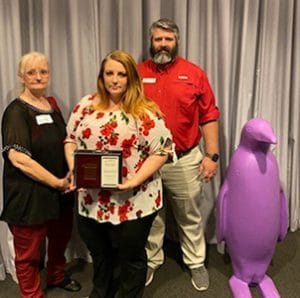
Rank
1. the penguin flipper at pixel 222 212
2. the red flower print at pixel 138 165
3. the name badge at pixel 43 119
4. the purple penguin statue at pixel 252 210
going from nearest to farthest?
the red flower print at pixel 138 165
the name badge at pixel 43 119
the purple penguin statue at pixel 252 210
the penguin flipper at pixel 222 212

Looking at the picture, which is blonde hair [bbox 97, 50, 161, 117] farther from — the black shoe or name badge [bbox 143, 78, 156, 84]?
the black shoe

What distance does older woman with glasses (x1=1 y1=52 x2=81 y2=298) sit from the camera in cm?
185

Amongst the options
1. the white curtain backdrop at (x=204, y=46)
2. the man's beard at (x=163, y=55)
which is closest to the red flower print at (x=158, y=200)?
the man's beard at (x=163, y=55)

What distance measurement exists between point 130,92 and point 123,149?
0.23 m

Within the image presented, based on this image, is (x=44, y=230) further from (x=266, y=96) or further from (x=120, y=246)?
(x=266, y=96)

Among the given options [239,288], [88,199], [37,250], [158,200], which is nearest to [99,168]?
[88,199]

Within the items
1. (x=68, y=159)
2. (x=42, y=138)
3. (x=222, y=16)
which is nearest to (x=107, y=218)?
(x=68, y=159)

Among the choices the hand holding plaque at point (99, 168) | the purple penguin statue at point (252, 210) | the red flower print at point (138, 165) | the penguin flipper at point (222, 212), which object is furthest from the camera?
the penguin flipper at point (222, 212)

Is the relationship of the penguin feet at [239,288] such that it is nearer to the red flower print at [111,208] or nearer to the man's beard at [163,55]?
the red flower print at [111,208]

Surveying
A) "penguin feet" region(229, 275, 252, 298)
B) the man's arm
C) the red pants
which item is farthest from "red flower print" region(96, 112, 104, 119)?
"penguin feet" region(229, 275, 252, 298)

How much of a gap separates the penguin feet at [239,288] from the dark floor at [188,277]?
0.15 feet

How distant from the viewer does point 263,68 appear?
2.60 metres

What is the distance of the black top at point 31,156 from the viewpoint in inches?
72.4

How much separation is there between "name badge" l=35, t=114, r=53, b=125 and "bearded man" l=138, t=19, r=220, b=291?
0.50 metres
